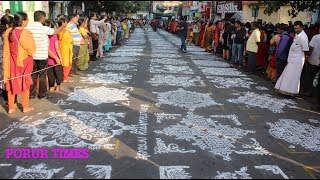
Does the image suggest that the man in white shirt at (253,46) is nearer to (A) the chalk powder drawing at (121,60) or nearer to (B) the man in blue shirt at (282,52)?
(B) the man in blue shirt at (282,52)

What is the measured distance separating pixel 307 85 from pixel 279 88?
3.14ft

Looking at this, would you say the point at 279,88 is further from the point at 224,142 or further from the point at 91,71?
the point at 91,71

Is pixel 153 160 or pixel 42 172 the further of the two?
pixel 153 160

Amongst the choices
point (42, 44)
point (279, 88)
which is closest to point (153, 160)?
point (42, 44)

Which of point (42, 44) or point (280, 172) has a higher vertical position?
point (42, 44)

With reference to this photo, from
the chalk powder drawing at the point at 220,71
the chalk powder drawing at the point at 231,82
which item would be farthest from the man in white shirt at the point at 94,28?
the chalk powder drawing at the point at 231,82

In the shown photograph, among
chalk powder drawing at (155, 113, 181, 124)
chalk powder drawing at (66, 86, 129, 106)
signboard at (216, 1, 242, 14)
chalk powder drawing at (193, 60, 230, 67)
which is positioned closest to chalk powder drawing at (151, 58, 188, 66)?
chalk powder drawing at (193, 60, 230, 67)

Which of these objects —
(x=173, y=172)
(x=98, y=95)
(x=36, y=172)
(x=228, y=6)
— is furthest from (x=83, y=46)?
(x=228, y=6)

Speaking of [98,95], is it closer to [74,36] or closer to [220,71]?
[74,36]

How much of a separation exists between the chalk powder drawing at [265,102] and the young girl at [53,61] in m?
3.77

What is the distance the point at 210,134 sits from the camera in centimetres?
545

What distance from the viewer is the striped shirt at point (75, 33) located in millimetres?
9062

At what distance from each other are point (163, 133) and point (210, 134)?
0.72 metres

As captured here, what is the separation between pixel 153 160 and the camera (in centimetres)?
440
